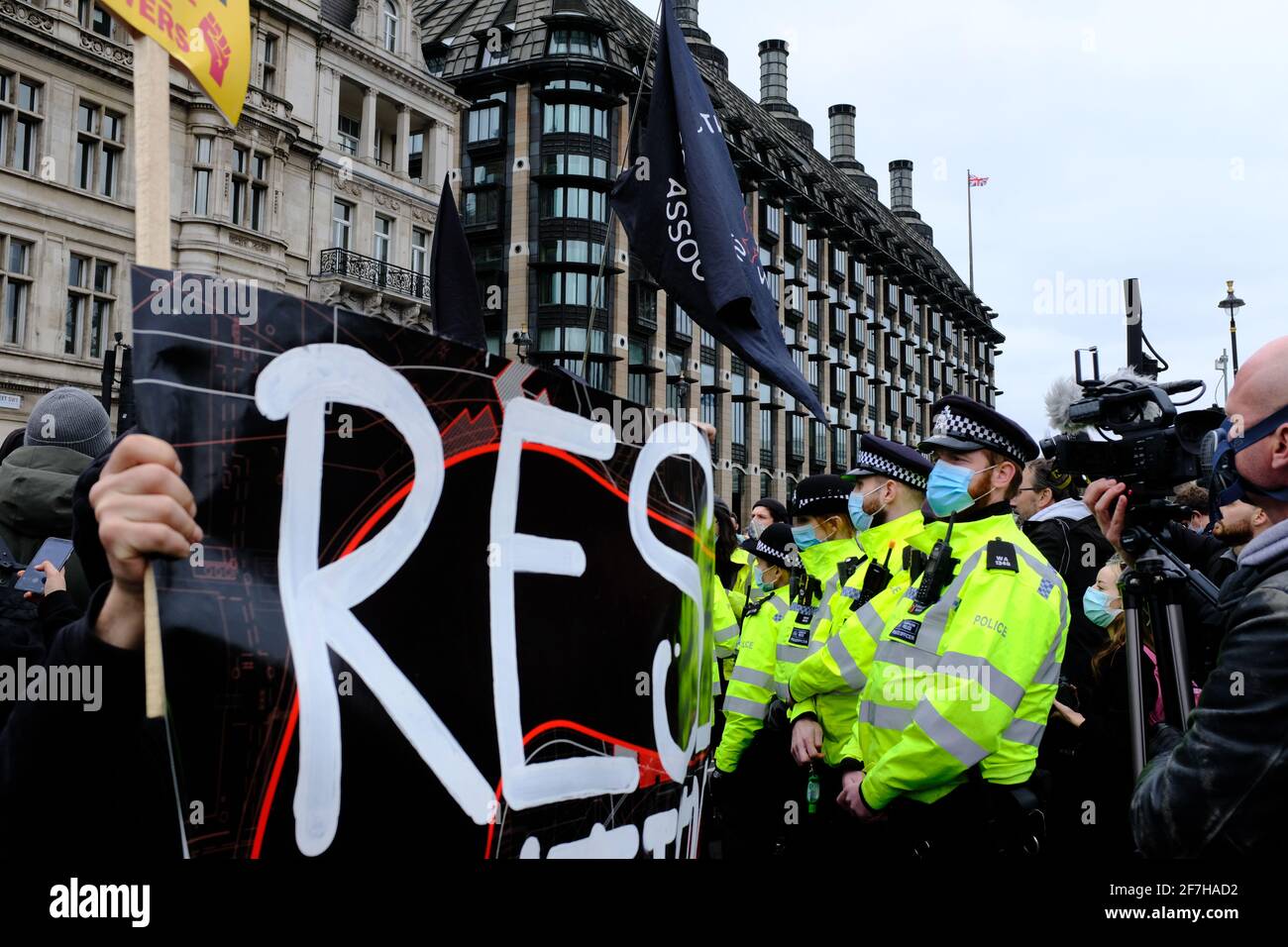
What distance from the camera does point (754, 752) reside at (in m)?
5.08

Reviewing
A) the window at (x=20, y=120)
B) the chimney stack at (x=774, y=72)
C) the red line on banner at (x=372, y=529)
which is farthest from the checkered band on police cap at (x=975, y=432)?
the chimney stack at (x=774, y=72)

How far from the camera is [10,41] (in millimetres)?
22109

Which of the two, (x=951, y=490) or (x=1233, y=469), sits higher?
(x=951, y=490)

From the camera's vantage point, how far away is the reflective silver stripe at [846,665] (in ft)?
13.6

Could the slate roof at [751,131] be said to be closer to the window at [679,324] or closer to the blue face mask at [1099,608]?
the window at [679,324]

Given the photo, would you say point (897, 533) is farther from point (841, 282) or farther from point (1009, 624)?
point (841, 282)

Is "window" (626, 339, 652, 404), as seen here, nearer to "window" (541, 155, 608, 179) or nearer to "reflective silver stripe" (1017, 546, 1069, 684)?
"window" (541, 155, 608, 179)

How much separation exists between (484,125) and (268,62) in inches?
660

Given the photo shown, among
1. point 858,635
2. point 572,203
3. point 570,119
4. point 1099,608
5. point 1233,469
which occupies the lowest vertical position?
point 858,635

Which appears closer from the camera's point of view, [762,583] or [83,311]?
[762,583]

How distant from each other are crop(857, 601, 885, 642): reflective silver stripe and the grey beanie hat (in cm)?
260

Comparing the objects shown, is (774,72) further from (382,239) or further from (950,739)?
(950,739)

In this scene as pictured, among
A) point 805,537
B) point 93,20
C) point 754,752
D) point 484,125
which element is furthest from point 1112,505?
point 484,125

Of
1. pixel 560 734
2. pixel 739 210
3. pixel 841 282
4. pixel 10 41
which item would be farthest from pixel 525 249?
pixel 560 734
